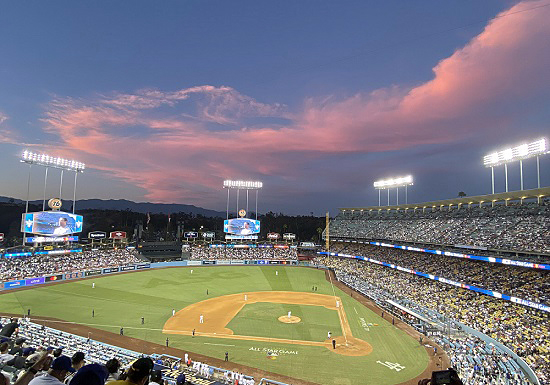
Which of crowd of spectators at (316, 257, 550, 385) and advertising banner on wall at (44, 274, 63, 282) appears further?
advertising banner on wall at (44, 274, 63, 282)

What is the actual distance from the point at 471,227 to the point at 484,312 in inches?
649

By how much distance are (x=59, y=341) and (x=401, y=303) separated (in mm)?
33554

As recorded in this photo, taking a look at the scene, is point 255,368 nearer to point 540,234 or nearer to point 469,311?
point 469,311

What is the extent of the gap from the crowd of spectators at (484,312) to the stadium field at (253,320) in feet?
19.1

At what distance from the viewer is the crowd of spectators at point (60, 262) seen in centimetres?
4794

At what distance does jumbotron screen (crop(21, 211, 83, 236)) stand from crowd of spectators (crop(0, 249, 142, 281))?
5.43m

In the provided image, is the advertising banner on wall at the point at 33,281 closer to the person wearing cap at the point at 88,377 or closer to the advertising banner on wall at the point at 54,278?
the advertising banner on wall at the point at 54,278

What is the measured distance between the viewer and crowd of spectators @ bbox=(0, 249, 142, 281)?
157 ft

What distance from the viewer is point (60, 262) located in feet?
180

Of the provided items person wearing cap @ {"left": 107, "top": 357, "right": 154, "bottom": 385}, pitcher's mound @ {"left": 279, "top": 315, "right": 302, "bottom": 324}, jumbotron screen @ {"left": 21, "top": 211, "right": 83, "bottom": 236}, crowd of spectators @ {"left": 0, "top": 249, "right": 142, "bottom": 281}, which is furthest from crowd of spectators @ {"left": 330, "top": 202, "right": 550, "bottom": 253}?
jumbotron screen @ {"left": 21, "top": 211, "right": 83, "bottom": 236}

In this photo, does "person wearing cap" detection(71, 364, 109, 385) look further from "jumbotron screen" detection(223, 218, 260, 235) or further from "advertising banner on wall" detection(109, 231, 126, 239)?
"jumbotron screen" detection(223, 218, 260, 235)

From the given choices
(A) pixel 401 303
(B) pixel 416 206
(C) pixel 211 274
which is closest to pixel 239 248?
(C) pixel 211 274

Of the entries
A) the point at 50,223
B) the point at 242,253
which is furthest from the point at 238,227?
the point at 50,223

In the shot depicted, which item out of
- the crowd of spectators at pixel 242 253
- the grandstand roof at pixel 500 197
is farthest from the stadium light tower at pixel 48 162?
the grandstand roof at pixel 500 197
